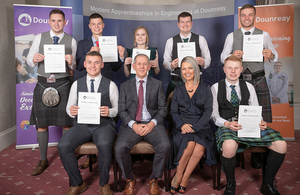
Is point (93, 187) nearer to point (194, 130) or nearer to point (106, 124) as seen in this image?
point (106, 124)

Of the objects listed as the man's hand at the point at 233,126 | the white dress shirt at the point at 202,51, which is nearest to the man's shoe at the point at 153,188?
the man's hand at the point at 233,126

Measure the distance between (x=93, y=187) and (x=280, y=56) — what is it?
12.9ft

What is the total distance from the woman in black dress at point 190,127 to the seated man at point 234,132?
0.12 m

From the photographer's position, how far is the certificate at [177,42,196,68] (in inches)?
142

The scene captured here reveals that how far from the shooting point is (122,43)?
5.11 meters

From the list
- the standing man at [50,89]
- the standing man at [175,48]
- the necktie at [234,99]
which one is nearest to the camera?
the necktie at [234,99]

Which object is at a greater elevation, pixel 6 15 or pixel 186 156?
pixel 6 15

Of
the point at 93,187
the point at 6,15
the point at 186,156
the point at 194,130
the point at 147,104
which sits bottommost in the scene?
the point at 93,187

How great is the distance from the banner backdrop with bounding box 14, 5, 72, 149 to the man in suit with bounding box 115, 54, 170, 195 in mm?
2077

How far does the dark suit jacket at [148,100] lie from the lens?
312cm

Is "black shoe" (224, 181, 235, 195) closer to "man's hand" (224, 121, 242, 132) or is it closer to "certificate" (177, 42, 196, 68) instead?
"man's hand" (224, 121, 242, 132)

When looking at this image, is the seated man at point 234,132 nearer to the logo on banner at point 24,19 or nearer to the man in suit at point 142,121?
the man in suit at point 142,121

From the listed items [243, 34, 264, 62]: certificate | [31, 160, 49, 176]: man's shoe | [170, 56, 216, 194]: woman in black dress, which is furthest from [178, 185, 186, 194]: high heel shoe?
[243, 34, 264, 62]: certificate

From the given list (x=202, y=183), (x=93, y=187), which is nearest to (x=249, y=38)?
(x=202, y=183)
